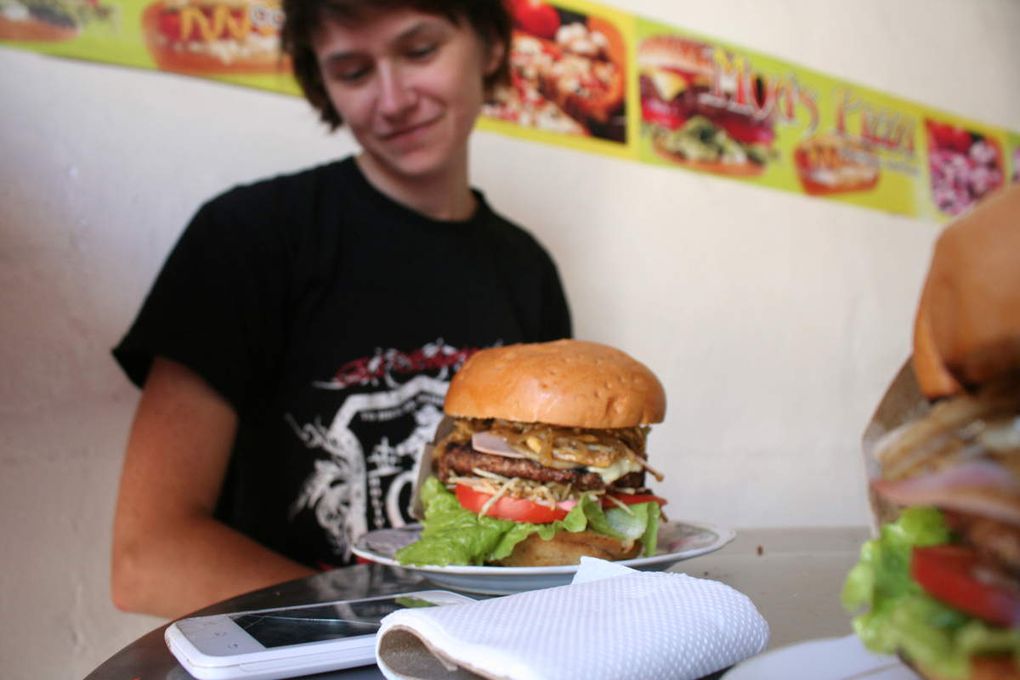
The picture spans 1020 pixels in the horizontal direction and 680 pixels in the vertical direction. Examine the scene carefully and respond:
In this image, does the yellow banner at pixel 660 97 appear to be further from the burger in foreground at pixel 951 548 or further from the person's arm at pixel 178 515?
the burger in foreground at pixel 951 548

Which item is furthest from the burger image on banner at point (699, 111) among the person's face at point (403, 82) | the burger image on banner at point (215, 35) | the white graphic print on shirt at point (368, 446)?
the white graphic print on shirt at point (368, 446)

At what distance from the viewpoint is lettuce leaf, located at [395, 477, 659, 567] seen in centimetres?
107

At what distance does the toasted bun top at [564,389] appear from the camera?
1.22m

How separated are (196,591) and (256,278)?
26.7 inches

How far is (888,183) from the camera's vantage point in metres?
3.72

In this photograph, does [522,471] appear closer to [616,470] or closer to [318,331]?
[616,470]

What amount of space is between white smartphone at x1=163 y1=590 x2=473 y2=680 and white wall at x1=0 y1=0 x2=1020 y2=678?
3.45 feet

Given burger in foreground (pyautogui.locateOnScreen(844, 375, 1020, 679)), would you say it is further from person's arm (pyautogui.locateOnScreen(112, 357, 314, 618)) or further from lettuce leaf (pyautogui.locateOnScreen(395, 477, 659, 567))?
person's arm (pyautogui.locateOnScreen(112, 357, 314, 618))

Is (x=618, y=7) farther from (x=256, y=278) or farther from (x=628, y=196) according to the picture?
(x=256, y=278)

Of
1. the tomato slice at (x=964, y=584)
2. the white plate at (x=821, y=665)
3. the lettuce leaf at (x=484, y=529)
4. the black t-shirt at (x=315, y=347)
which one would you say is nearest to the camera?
the tomato slice at (x=964, y=584)

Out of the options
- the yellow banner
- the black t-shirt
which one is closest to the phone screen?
the black t-shirt

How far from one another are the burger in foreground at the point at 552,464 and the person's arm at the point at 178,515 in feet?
1.33

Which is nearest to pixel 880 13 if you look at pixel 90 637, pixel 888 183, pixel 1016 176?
pixel 888 183

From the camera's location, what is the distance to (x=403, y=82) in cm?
Answer: 183
